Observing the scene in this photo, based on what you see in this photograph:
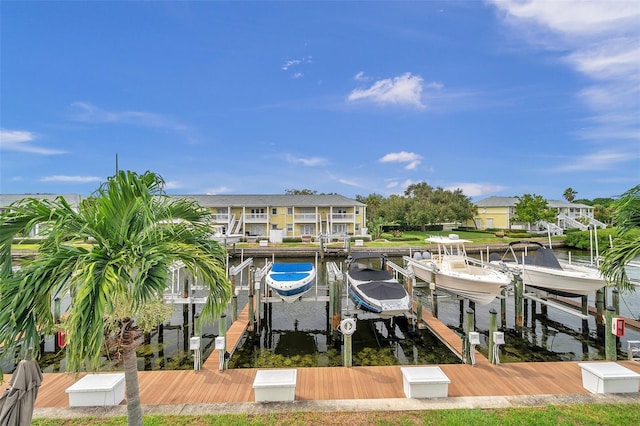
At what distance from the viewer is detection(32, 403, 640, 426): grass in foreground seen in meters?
Answer: 5.60

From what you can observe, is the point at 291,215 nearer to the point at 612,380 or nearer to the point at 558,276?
the point at 558,276

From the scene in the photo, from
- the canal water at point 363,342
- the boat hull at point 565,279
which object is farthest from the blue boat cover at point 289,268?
the boat hull at point 565,279

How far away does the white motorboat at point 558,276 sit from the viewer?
12430 millimetres

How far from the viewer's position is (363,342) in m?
12.1

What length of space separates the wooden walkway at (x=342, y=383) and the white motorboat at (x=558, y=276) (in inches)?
190

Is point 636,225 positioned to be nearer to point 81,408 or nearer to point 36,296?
point 36,296

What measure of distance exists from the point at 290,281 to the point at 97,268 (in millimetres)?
9467

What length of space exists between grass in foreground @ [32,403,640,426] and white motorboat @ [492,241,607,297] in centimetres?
791

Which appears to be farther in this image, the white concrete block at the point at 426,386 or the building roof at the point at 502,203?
the building roof at the point at 502,203

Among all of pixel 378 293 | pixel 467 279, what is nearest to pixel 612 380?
pixel 467 279

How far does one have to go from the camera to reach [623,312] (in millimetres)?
15250

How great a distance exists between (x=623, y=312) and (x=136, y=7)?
96.7 ft

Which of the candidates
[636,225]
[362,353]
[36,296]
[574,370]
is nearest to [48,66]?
[36,296]

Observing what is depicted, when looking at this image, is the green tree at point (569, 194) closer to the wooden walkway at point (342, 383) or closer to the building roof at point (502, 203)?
the building roof at point (502, 203)
